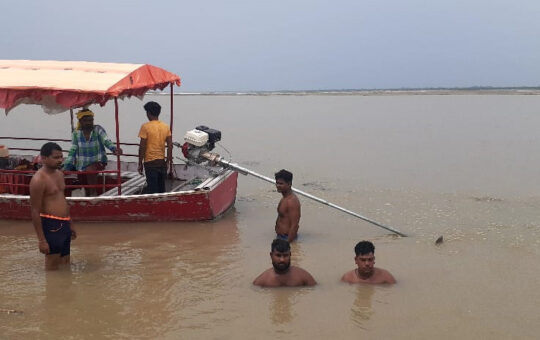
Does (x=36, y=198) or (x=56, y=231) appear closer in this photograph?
(x=36, y=198)

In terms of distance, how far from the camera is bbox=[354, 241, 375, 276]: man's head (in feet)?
20.6

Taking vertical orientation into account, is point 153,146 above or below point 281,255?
above

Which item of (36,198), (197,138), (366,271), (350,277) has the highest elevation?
(197,138)

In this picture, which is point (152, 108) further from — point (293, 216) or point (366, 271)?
point (366, 271)

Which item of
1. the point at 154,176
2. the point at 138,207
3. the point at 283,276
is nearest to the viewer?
the point at 283,276

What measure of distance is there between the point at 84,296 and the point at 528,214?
7.19 meters

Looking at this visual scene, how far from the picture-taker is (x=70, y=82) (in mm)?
8430

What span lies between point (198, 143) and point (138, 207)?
128 centimetres

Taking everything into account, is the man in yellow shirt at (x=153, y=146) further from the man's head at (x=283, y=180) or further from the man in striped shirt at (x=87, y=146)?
the man's head at (x=283, y=180)

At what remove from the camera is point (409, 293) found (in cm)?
646

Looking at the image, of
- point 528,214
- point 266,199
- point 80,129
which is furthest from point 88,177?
point 528,214

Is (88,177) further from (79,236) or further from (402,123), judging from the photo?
(402,123)

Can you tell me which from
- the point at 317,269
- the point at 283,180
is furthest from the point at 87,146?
the point at 317,269

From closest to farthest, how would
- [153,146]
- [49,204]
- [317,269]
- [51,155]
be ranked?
[51,155] < [49,204] < [317,269] < [153,146]
